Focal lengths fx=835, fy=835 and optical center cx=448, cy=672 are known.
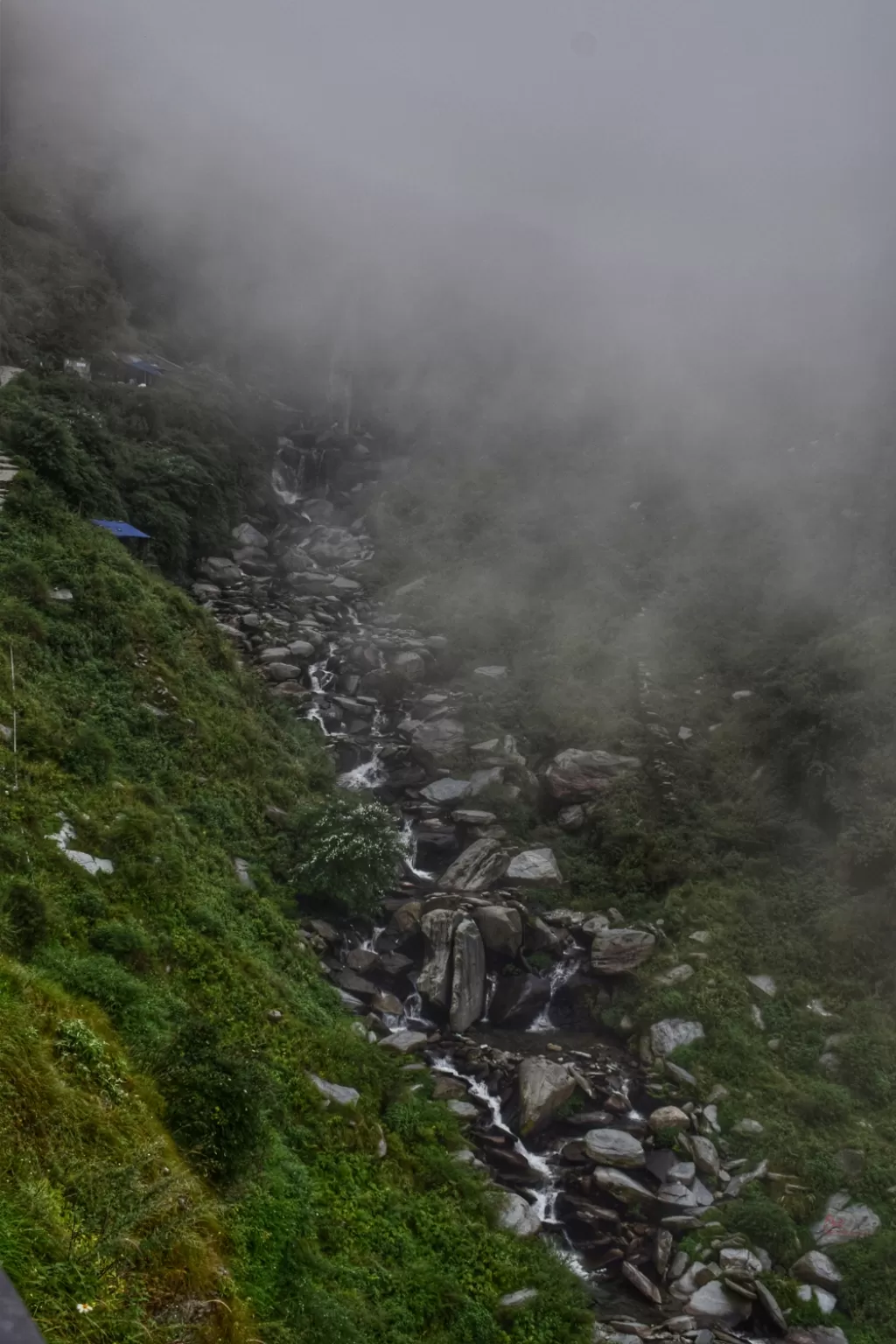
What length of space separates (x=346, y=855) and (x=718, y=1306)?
1090 cm

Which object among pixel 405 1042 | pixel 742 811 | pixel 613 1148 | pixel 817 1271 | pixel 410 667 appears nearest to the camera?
pixel 817 1271

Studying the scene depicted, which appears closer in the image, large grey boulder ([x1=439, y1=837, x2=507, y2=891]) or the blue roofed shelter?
large grey boulder ([x1=439, y1=837, x2=507, y2=891])

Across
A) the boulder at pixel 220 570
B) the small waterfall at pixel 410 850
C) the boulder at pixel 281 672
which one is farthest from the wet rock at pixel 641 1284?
the boulder at pixel 220 570

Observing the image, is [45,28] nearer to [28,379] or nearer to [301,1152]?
[28,379]

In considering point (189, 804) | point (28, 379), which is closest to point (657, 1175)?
point (189, 804)

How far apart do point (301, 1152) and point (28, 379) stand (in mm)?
30003

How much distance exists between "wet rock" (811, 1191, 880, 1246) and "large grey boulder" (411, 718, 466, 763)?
15843mm

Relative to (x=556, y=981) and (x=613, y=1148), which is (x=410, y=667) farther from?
(x=613, y=1148)

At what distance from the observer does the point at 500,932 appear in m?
20.7

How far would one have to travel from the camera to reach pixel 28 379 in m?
31.6

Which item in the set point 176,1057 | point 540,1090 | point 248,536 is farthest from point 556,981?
point 248,536

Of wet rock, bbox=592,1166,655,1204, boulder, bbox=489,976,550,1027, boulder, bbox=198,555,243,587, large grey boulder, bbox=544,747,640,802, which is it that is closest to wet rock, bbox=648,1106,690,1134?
wet rock, bbox=592,1166,655,1204

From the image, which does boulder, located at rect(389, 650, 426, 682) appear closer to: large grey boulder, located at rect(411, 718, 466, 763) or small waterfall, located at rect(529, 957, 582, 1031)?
large grey boulder, located at rect(411, 718, 466, 763)

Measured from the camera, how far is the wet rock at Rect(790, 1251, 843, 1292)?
14.0 m
